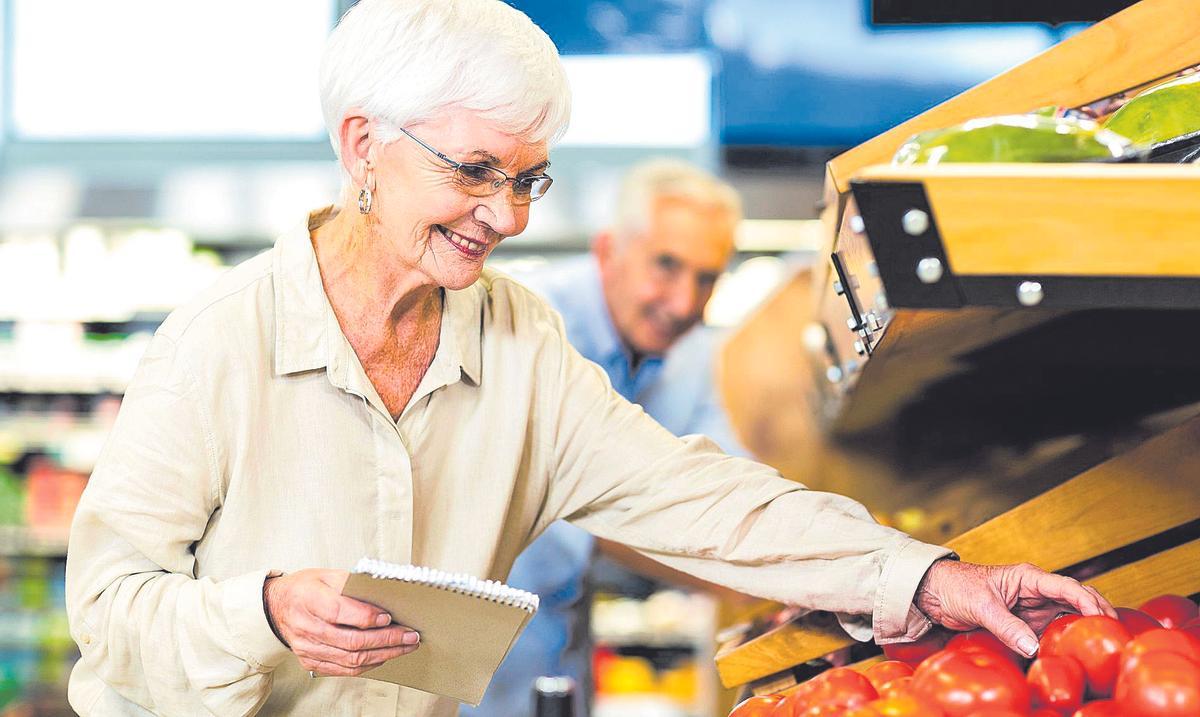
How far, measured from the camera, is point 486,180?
1542 millimetres

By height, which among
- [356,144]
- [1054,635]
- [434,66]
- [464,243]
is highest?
[434,66]

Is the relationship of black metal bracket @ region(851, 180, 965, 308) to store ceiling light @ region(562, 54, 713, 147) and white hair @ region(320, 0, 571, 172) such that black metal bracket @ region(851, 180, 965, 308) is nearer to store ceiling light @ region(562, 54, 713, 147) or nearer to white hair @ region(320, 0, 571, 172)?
white hair @ region(320, 0, 571, 172)

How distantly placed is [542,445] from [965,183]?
106 centimetres

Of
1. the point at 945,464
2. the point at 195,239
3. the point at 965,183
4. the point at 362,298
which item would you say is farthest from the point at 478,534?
the point at 195,239

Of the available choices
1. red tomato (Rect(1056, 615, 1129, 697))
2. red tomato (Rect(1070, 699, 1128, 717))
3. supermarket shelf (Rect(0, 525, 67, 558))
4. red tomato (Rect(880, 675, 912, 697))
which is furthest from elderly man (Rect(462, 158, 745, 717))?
supermarket shelf (Rect(0, 525, 67, 558))

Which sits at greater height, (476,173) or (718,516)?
(476,173)

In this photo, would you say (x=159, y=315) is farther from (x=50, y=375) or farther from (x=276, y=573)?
(x=276, y=573)

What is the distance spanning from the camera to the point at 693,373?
149 inches

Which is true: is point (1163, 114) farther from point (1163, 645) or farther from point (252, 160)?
point (252, 160)

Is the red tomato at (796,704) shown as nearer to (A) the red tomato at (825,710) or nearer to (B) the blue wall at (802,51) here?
(A) the red tomato at (825,710)

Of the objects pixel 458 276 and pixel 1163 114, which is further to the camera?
pixel 458 276

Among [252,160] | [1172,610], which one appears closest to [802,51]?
[252,160]

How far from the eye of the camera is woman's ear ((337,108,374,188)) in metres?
1.56

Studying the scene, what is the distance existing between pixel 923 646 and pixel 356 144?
947 millimetres
